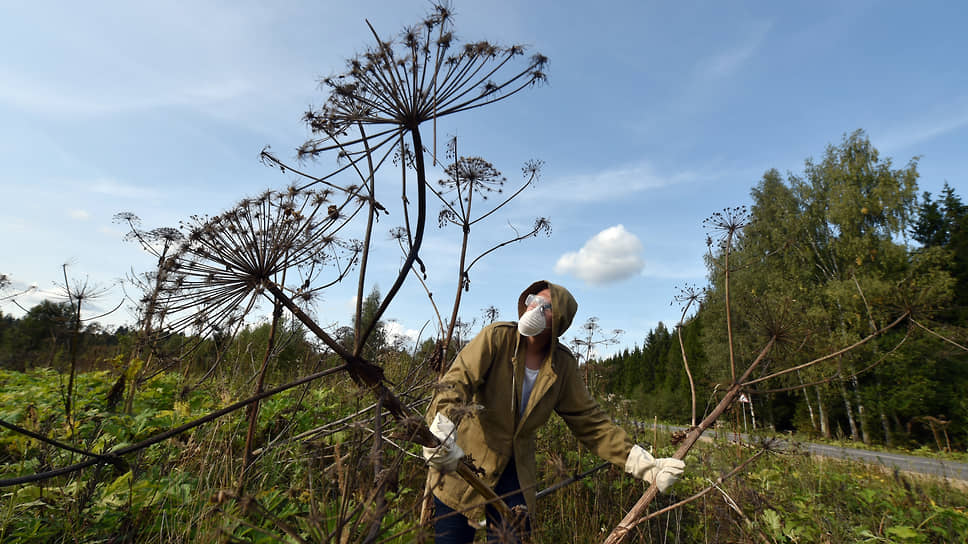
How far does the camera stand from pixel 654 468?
3068 mm

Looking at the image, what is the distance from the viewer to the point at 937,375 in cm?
2427

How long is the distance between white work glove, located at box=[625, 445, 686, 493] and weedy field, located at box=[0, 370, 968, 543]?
24cm

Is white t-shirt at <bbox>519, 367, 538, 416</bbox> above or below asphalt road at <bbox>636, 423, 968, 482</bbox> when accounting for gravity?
above

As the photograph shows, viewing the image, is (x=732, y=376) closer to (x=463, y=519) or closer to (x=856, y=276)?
(x=463, y=519)

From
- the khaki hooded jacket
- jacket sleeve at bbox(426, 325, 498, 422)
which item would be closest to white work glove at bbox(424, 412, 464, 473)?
jacket sleeve at bbox(426, 325, 498, 422)

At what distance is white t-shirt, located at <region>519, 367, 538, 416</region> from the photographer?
3469mm

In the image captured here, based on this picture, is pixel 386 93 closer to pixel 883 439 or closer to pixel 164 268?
pixel 164 268

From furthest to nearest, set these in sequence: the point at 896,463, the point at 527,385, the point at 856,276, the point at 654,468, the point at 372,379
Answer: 1. the point at 856,276
2. the point at 896,463
3. the point at 527,385
4. the point at 654,468
5. the point at 372,379

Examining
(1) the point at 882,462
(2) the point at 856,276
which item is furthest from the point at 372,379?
(2) the point at 856,276

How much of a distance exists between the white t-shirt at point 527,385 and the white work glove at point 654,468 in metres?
0.83

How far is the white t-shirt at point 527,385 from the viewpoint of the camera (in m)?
3.47

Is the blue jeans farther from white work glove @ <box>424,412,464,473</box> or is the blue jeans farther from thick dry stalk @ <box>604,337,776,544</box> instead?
white work glove @ <box>424,412,464,473</box>

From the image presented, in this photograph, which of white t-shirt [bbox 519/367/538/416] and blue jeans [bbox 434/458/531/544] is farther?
white t-shirt [bbox 519/367/538/416]

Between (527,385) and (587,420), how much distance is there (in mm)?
566
